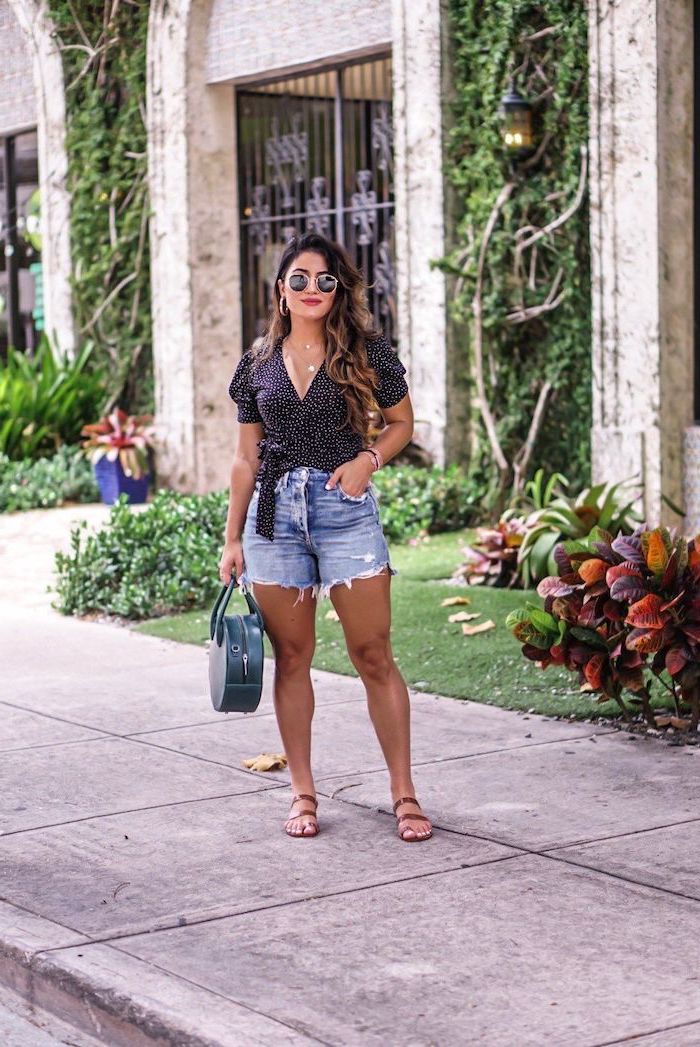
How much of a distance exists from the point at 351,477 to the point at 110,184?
10715 millimetres

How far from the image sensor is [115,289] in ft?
49.4

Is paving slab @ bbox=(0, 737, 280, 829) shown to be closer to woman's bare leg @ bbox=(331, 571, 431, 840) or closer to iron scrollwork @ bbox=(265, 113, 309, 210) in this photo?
woman's bare leg @ bbox=(331, 571, 431, 840)

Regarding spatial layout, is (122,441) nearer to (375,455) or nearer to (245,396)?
(245,396)

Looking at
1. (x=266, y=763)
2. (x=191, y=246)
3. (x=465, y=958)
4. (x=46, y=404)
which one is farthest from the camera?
(x=46, y=404)

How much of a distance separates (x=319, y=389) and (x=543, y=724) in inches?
85.2

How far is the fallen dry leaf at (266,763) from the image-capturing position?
19.4 ft

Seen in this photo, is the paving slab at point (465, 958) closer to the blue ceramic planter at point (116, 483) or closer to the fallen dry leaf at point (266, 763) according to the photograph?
the fallen dry leaf at point (266, 763)

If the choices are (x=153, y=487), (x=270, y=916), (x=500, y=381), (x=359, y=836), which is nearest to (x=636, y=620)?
(x=359, y=836)

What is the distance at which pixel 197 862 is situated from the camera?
4797 millimetres

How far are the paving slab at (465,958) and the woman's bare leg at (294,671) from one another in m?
0.70

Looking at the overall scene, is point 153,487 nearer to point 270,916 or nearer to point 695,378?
point 695,378

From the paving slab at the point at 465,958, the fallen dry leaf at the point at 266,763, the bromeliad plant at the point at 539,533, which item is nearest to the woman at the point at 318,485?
the paving slab at the point at 465,958

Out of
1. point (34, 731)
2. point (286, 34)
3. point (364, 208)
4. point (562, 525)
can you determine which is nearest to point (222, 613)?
point (34, 731)

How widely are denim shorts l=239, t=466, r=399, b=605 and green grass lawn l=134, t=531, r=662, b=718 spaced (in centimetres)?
202
